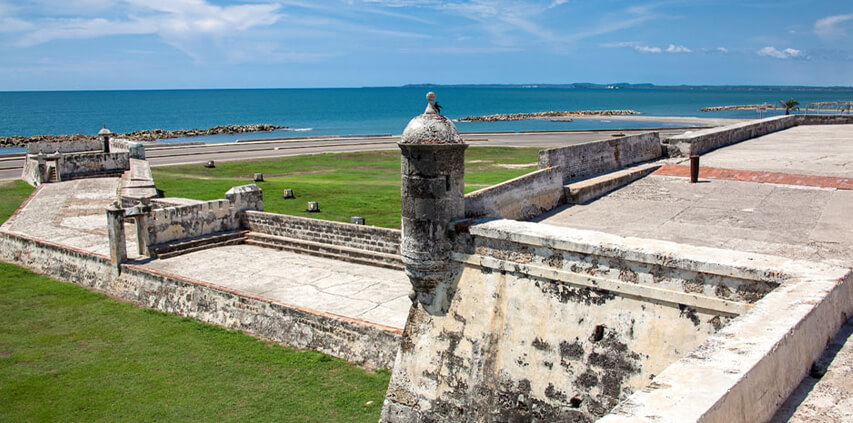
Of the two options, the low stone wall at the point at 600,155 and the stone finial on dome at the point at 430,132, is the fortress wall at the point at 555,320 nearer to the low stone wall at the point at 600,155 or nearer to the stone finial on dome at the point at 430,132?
the stone finial on dome at the point at 430,132

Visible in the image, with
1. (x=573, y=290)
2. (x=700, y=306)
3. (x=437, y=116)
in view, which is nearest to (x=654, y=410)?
(x=700, y=306)

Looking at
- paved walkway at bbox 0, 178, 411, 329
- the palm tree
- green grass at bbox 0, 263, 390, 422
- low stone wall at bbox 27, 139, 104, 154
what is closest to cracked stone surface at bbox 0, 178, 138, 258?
paved walkway at bbox 0, 178, 411, 329

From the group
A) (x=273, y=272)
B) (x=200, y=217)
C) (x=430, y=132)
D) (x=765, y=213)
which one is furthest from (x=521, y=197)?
(x=200, y=217)

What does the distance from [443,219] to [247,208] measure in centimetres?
1461

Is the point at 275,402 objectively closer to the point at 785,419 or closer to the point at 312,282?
the point at 312,282

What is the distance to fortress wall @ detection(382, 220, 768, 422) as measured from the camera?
6.41 metres

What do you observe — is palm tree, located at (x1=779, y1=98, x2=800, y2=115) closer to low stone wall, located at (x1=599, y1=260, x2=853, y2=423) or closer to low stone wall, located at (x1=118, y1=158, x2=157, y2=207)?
low stone wall, located at (x1=118, y1=158, x2=157, y2=207)

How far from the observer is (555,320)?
749cm

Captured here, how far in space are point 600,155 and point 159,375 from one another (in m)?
10.8

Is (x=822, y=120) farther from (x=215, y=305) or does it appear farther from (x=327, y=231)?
(x=215, y=305)

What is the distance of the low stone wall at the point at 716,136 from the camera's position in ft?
57.2

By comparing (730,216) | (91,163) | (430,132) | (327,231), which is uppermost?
(430,132)

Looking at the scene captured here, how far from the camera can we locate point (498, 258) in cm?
798

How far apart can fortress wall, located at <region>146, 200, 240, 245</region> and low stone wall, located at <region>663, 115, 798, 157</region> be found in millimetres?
13695
